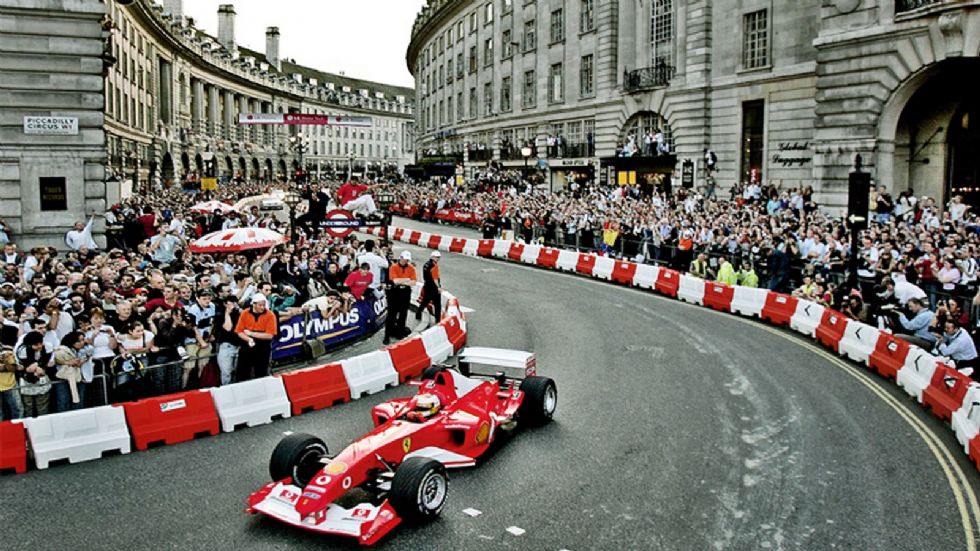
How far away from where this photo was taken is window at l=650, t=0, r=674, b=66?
135ft

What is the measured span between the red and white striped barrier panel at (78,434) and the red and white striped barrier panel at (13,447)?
97 mm

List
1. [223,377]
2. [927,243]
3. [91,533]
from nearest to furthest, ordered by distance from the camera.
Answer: [91,533], [223,377], [927,243]

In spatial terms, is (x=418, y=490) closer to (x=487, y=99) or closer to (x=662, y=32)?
(x=662, y=32)

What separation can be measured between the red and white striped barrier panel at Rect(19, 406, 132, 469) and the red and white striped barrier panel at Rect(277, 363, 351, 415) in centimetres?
239

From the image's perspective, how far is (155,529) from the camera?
8.01 metres

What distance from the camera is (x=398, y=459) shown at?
877 cm

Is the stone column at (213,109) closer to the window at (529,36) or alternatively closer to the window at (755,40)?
the window at (529,36)

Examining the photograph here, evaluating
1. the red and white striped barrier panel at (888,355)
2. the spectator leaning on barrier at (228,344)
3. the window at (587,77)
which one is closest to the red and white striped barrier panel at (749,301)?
the red and white striped barrier panel at (888,355)

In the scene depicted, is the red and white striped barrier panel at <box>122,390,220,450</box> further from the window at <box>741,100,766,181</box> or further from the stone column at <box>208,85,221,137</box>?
the stone column at <box>208,85,221,137</box>

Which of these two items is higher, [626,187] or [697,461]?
[626,187]

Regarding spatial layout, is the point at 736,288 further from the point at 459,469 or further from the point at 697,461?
the point at 459,469

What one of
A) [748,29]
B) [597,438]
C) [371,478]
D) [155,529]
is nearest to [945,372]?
[597,438]

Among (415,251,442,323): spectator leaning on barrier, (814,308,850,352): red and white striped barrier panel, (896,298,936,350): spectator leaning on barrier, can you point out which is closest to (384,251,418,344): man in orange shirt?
(415,251,442,323): spectator leaning on barrier

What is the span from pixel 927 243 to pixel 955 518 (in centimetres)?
1174
